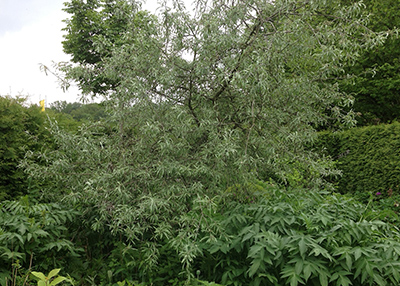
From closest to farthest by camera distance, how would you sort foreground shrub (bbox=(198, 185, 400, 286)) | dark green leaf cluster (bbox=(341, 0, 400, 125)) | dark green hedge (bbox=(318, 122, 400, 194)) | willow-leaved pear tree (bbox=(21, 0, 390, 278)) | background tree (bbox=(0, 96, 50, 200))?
foreground shrub (bbox=(198, 185, 400, 286)), willow-leaved pear tree (bbox=(21, 0, 390, 278)), background tree (bbox=(0, 96, 50, 200)), dark green hedge (bbox=(318, 122, 400, 194)), dark green leaf cluster (bbox=(341, 0, 400, 125))

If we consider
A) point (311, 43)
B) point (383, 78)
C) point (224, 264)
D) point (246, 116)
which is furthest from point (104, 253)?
point (383, 78)

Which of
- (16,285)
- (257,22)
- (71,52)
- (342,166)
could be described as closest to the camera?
(16,285)

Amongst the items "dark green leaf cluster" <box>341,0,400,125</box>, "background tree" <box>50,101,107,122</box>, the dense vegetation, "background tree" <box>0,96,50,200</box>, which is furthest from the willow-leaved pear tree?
"dark green leaf cluster" <box>341,0,400,125</box>

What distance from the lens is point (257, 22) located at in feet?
11.4

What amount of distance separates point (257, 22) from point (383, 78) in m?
9.61

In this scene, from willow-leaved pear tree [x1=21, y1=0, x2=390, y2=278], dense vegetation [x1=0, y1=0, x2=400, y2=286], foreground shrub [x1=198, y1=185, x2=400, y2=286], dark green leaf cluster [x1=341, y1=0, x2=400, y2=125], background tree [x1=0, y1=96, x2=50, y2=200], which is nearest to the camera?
foreground shrub [x1=198, y1=185, x2=400, y2=286]

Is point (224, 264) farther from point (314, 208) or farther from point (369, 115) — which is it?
point (369, 115)

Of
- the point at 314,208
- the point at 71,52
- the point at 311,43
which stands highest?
the point at 71,52

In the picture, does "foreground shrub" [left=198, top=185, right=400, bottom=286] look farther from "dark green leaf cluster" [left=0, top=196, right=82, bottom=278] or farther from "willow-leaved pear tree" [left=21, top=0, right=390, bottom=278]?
"dark green leaf cluster" [left=0, top=196, right=82, bottom=278]

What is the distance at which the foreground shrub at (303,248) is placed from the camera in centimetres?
235

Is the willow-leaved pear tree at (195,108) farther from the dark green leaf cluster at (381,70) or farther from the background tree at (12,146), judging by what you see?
the dark green leaf cluster at (381,70)

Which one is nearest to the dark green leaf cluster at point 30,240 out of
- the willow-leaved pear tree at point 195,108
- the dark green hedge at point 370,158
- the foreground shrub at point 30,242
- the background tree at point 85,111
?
the foreground shrub at point 30,242

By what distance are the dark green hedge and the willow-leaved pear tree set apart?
12.8 ft

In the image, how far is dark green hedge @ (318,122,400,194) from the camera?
7094 millimetres
